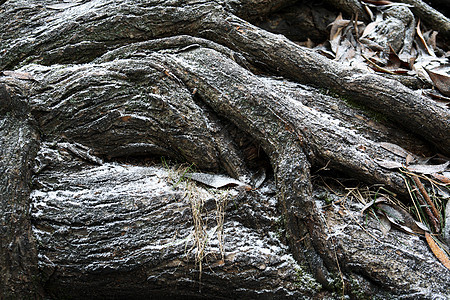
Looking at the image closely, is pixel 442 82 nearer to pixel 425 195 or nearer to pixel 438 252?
pixel 425 195

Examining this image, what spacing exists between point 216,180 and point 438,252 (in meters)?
1.20

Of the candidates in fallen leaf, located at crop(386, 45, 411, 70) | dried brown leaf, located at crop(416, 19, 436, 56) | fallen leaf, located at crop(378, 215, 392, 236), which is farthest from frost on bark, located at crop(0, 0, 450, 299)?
dried brown leaf, located at crop(416, 19, 436, 56)

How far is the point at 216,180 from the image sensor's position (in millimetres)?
2072

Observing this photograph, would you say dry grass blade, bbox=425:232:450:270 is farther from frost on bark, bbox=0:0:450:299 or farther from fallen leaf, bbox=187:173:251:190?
fallen leaf, bbox=187:173:251:190

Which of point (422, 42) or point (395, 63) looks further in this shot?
point (422, 42)

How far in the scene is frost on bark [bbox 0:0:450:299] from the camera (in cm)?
183

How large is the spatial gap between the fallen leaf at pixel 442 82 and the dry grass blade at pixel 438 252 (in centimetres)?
115

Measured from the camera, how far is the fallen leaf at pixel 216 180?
2029mm

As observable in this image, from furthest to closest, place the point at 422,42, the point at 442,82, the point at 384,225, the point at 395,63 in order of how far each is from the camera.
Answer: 1. the point at 422,42
2. the point at 395,63
3. the point at 442,82
4. the point at 384,225

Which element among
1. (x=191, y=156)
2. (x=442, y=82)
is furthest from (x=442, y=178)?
(x=191, y=156)

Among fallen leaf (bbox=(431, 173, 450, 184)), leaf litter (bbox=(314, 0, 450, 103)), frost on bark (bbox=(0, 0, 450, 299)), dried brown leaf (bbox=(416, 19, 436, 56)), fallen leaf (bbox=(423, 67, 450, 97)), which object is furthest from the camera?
dried brown leaf (bbox=(416, 19, 436, 56))

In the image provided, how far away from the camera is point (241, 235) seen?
1.93 metres

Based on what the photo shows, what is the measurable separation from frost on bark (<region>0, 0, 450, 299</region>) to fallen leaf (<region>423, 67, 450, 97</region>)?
9 centimetres

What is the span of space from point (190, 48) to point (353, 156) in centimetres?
120
